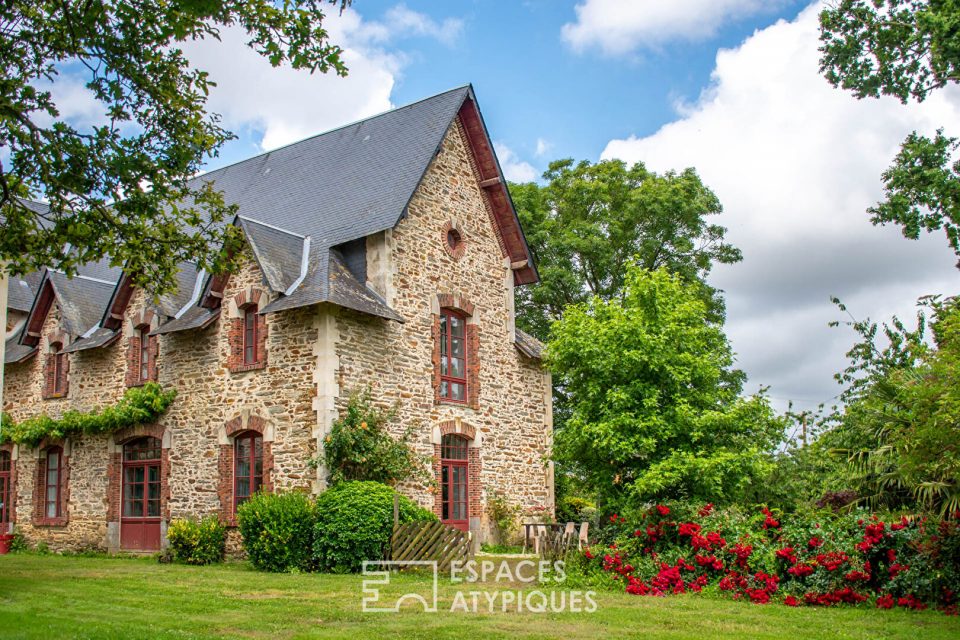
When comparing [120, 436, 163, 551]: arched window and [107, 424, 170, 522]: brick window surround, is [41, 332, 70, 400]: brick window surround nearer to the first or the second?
[107, 424, 170, 522]: brick window surround

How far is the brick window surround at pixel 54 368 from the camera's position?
71.2 ft

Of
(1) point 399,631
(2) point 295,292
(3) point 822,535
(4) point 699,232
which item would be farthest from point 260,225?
(4) point 699,232

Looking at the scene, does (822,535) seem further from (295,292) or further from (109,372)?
(109,372)

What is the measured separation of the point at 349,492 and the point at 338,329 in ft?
10.4

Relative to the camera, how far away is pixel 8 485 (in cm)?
2255

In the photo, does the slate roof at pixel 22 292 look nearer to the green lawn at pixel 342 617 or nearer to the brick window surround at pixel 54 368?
the brick window surround at pixel 54 368

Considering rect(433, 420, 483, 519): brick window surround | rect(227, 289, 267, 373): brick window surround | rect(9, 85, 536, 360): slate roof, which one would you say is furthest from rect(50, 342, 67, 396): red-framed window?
rect(433, 420, 483, 519): brick window surround

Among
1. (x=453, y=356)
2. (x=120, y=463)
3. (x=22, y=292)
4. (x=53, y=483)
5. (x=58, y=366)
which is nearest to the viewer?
(x=453, y=356)

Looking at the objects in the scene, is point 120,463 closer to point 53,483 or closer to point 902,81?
point 53,483

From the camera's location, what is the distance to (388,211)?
18250mm

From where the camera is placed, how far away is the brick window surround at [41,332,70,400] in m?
21.7

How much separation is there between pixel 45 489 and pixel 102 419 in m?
3.48

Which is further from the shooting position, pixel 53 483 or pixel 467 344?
pixel 53 483

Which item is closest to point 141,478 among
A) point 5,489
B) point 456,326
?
point 5,489
